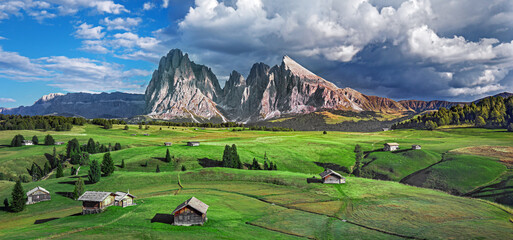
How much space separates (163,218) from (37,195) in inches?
1702

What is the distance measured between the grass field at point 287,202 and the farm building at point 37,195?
8.62 ft

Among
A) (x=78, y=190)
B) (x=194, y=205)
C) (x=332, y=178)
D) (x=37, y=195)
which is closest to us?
(x=194, y=205)

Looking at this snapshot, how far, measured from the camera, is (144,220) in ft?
164

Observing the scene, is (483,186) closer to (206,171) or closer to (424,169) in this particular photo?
(424,169)

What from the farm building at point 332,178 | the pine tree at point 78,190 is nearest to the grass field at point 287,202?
the pine tree at point 78,190

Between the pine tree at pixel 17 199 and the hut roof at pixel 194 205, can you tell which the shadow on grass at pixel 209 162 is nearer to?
the pine tree at pixel 17 199

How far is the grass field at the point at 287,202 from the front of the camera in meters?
45.4

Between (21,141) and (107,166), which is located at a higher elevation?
(21,141)

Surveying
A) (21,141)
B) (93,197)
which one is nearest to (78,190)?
(93,197)

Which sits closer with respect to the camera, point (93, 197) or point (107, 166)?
point (93, 197)

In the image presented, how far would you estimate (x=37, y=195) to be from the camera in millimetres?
72250

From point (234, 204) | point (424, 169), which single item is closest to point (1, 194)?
point (234, 204)

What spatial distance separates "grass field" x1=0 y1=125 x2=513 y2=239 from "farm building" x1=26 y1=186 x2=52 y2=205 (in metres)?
2.63

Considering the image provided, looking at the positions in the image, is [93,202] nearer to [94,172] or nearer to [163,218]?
[163,218]
